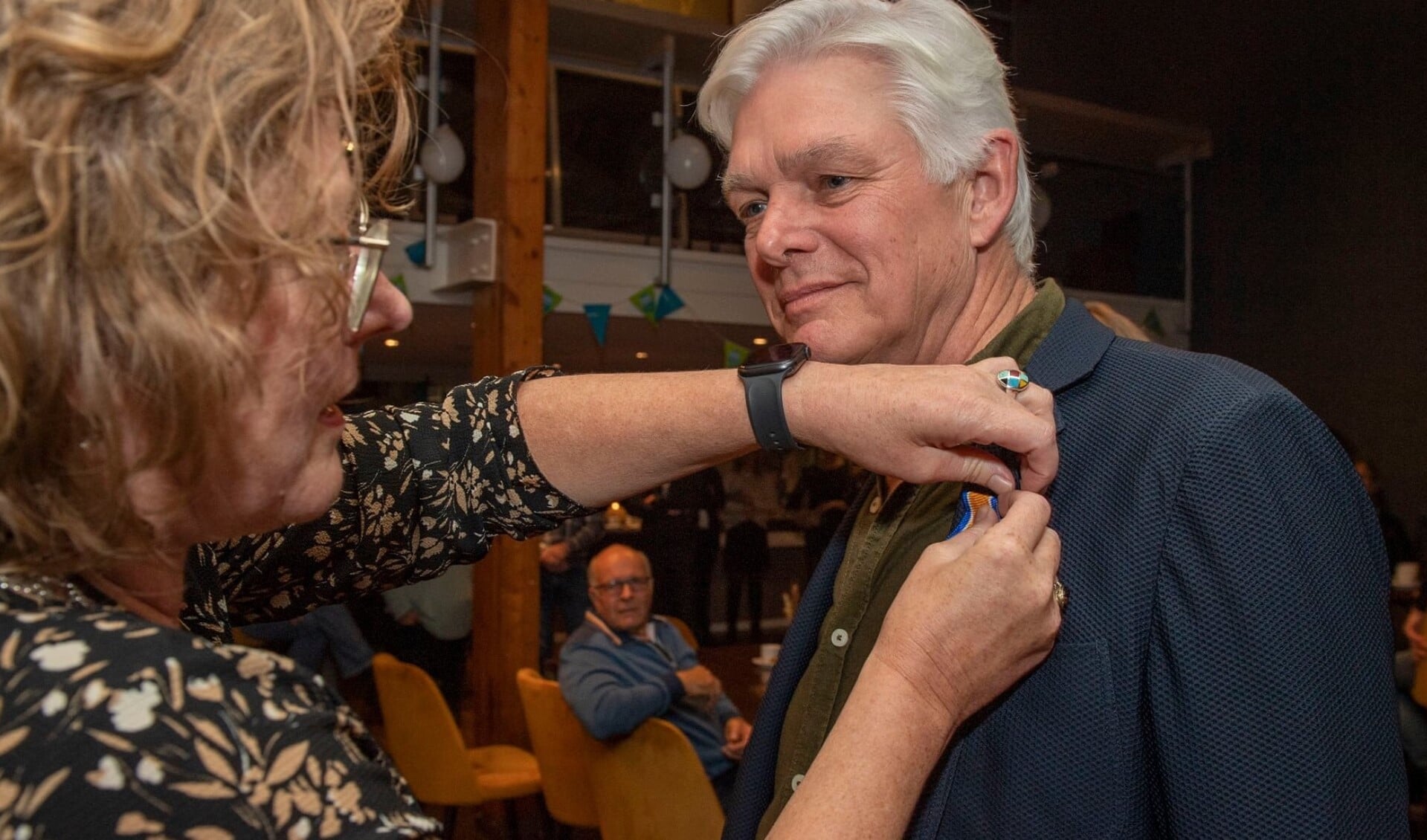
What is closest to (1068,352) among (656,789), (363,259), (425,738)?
(363,259)

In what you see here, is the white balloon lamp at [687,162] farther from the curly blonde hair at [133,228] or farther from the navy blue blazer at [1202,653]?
the curly blonde hair at [133,228]

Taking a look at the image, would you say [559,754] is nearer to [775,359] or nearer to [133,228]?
[775,359]

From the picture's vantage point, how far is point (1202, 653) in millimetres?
1100

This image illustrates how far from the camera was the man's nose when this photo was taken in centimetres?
153

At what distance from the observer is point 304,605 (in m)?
1.43

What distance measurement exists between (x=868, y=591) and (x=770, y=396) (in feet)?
1.06

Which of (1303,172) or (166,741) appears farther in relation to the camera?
(1303,172)

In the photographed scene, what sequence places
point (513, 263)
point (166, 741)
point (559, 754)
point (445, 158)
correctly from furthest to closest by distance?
point (445, 158)
point (513, 263)
point (559, 754)
point (166, 741)

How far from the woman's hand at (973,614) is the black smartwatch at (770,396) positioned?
248 mm

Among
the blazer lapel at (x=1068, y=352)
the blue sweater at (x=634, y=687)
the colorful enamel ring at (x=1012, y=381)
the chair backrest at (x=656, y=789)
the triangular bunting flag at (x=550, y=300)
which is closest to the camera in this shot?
the colorful enamel ring at (x=1012, y=381)

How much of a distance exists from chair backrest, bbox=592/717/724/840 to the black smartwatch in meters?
2.56

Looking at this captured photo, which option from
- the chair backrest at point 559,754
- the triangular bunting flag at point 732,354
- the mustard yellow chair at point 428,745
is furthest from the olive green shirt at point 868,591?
the triangular bunting flag at point 732,354

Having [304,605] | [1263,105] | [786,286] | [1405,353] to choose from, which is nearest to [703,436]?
[786,286]

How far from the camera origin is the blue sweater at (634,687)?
Result: 384 cm
